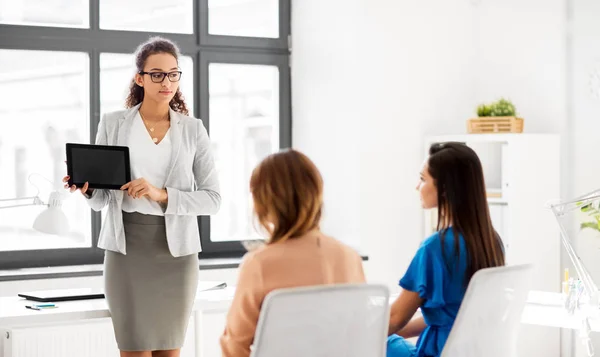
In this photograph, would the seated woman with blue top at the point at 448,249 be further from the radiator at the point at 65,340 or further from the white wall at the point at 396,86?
the white wall at the point at 396,86

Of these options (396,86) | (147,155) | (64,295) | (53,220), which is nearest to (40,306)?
(64,295)

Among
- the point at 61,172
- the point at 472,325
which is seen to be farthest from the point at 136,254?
Result: the point at 61,172

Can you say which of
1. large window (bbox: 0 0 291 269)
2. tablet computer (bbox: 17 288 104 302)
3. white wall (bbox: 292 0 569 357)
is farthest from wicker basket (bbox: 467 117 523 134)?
tablet computer (bbox: 17 288 104 302)

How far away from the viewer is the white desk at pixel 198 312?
2.66 meters

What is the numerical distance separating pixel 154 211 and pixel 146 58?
497 mm

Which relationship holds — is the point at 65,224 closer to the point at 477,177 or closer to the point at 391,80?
the point at 477,177

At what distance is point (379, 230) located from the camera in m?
4.81

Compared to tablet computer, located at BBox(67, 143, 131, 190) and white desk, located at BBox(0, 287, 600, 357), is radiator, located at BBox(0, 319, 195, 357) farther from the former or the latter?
tablet computer, located at BBox(67, 143, 131, 190)

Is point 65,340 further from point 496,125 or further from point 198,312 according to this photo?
point 496,125

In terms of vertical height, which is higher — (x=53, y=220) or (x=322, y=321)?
(x=53, y=220)

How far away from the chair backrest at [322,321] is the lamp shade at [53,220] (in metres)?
1.14

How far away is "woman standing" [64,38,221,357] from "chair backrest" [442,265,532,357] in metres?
0.90

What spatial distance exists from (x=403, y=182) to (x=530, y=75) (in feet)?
2.92

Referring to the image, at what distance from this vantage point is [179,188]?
9.37ft
